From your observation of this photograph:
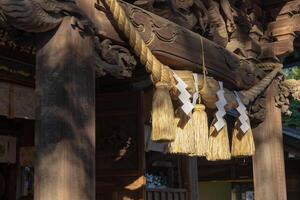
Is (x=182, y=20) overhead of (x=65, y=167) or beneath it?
overhead

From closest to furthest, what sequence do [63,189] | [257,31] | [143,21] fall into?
[63,189] → [143,21] → [257,31]

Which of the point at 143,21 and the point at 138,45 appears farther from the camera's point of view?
the point at 143,21

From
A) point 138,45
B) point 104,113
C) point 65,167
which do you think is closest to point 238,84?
point 104,113

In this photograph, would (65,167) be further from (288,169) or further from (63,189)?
(288,169)

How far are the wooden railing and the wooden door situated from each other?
0.49m

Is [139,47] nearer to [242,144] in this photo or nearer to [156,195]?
[242,144]

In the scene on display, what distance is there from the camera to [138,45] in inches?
116

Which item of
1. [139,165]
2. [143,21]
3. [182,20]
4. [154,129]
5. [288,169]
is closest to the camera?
[154,129]

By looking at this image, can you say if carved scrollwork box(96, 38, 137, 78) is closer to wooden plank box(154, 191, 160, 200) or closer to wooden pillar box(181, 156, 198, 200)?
wooden plank box(154, 191, 160, 200)

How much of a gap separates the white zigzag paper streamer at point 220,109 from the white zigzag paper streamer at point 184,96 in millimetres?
361

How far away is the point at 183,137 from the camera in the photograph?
322 cm

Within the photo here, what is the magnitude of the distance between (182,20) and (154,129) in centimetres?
122

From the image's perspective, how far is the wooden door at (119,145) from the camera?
4.28m

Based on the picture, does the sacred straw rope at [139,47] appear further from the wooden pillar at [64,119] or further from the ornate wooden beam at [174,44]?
the wooden pillar at [64,119]
